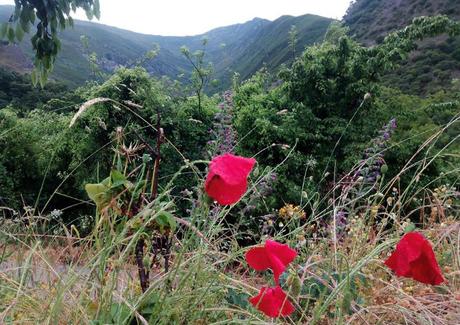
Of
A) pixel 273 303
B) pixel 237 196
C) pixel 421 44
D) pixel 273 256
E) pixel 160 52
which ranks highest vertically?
pixel 421 44

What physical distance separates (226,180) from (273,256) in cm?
21

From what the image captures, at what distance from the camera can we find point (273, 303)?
3.28ft

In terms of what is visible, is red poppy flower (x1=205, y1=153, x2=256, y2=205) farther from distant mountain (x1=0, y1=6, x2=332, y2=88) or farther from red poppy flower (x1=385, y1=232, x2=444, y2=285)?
distant mountain (x1=0, y1=6, x2=332, y2=88)

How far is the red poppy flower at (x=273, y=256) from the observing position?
980 mm

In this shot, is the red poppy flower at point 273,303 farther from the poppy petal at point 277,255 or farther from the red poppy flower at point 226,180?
the red poppy flower at point 226,180

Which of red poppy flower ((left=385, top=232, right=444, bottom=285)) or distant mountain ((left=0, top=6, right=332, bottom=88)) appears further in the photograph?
distant mountain ((left=0, top=6, right=332, bottom=88))

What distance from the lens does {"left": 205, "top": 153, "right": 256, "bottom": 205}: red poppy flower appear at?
0.89 meters

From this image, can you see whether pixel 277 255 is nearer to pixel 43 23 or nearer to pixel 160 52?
pixel 43 23

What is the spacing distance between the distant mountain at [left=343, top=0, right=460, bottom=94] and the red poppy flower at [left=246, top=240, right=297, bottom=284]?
23.4 meters

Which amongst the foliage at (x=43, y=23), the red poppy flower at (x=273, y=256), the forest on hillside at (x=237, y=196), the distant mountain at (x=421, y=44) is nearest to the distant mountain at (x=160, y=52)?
the distant mountain at (x=421, y=44)

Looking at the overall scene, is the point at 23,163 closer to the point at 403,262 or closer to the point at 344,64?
the point at 344,64

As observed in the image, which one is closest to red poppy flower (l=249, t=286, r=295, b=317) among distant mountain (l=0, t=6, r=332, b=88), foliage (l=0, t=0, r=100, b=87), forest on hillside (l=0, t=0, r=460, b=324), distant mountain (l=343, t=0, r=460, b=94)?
forest on hillside (l=0, t=0, r=460, b=324)

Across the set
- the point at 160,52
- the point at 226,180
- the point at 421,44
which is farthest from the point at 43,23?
the point at 160,52

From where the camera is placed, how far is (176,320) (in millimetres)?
1141
